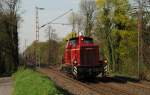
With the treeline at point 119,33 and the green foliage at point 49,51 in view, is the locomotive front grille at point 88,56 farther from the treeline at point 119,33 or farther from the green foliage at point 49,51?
the green foliage at point 49,51

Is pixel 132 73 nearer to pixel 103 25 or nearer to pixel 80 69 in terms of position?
pixel 80 69

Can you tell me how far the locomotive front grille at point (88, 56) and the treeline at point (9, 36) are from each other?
113ft

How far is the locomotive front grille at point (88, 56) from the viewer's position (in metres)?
37.0

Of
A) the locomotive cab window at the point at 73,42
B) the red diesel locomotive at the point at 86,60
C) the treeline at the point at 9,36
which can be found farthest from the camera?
the treeline at the point at 9,36

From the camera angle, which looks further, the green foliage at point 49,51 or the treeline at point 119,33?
the green foliage at point 49,51

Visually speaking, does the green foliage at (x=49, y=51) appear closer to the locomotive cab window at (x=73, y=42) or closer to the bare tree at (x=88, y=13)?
the bare tree at (x=88, y=13)

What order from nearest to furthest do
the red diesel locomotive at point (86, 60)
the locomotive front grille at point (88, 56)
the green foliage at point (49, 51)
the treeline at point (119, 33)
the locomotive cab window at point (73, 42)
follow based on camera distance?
the red diesel locomotive at point (86, 60), the locomotive front grille at point (88, 56), the locomotive cab window at point (73, 42), the treeline at point (119, 33), the green foliage at point (49, 51)

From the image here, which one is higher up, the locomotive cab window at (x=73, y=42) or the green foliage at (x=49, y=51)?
the locomotive cab window at (x=73, y=42)

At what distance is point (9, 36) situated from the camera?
7181cm

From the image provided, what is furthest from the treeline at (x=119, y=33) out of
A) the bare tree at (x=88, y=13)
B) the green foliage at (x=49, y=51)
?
the green foliage at (x=49, y=51)

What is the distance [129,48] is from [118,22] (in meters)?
5.69

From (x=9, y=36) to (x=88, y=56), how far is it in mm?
36864

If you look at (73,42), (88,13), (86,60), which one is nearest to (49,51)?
(88,13)

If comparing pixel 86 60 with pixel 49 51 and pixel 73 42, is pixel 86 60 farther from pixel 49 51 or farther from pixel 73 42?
pixel 49 51
